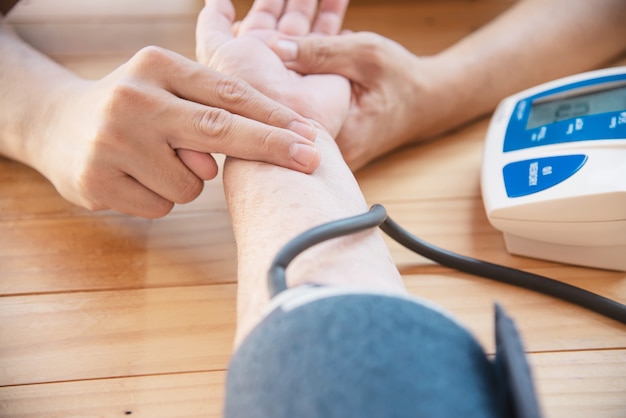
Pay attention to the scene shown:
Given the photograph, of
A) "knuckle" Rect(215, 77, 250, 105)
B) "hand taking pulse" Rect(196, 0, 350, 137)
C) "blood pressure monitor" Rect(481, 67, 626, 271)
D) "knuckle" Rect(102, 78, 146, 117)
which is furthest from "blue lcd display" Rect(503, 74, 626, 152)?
"knuckle" Rect(102, 78, 146, 117)

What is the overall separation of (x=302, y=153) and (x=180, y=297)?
0.20 m

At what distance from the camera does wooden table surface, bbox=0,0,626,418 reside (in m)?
0.54

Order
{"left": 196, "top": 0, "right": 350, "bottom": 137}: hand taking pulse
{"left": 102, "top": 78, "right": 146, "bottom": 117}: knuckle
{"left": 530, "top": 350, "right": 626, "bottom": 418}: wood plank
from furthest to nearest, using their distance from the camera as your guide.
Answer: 1. {"left": 196, "top": 0, "right": 350, "bottom": 137}: hand taking pulse
2. {"left": 102, "top": 78, "right": 146, "bottom": 117}: knuckle
3. {"left": 530, "top": 350, "right": 626, "bottom": 418}: wood plank

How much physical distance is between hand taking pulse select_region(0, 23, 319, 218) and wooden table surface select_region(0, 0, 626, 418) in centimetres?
5

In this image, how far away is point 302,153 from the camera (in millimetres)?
599

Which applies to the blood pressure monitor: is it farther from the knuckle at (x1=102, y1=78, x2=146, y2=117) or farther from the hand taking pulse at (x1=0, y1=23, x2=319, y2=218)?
the knuckle at (x1=102, y1=78, x2=146, y2=117)

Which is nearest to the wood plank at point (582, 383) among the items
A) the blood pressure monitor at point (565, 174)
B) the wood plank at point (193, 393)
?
the wood plank at point (193, 393)

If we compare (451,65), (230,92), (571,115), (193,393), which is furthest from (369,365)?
(451,65)

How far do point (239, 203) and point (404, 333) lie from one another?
30cm

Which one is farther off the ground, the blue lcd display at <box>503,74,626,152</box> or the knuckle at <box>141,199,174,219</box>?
the blue lcd display at <box>503,74,626,152</box>

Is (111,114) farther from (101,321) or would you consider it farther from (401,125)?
(401,125)

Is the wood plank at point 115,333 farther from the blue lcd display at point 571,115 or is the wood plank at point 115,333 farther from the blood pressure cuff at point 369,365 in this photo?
the blue lcd display at point 571,115

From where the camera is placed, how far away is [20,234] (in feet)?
2.34

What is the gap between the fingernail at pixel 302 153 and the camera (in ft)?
Answer: 1.96
